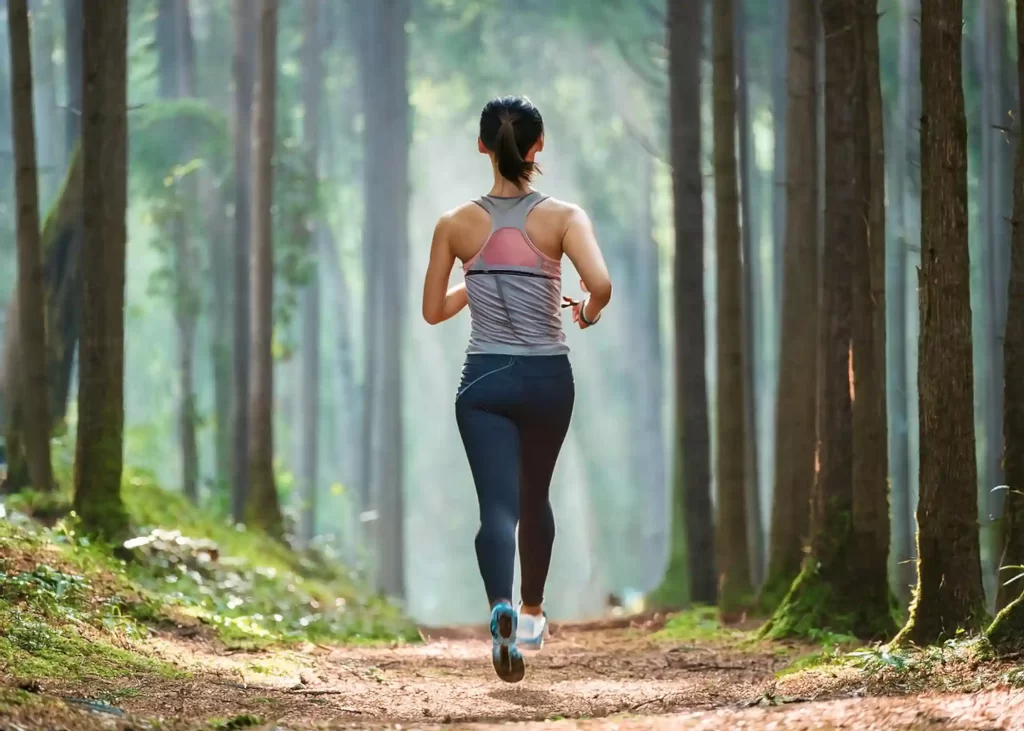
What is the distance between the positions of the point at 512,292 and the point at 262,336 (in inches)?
458

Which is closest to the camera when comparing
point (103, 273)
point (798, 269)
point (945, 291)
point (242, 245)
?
point (945, 291)

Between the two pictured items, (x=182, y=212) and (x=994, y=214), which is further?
(x=182, y=212)

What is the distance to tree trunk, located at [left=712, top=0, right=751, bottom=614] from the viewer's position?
12.2m

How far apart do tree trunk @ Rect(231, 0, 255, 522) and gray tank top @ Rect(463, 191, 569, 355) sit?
11847 millimetres

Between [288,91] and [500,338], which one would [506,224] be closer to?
[500,338]

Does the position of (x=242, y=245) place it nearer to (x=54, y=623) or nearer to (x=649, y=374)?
(x=54, y=623)

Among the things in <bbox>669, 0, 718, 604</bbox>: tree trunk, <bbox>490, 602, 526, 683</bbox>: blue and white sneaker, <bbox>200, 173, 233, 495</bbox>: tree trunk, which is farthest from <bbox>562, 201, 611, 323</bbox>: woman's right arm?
<bbox>200, 173, 233, 495</bbox>: tree trunk

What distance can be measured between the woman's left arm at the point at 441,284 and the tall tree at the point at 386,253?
1864 cm

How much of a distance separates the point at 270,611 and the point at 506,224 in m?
6.36

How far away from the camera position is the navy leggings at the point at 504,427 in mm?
6023

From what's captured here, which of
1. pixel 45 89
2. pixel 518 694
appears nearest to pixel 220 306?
pixel 45 89

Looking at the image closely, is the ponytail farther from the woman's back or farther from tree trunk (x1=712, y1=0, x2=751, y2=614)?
tree trunk (x1=712, y1=0, x2=751, y2=614)

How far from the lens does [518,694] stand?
255 inches

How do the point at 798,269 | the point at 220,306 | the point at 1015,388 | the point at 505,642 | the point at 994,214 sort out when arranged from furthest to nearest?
the point at 220,306 → the point at 994,214 → the point at 798,269 → the point at 1015,388 → the point at 505,642
